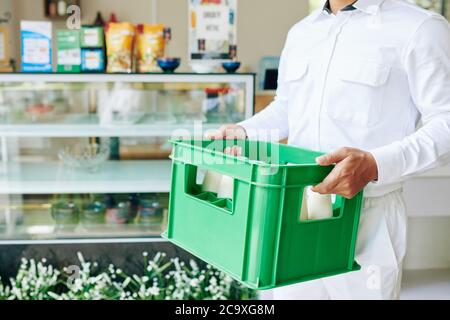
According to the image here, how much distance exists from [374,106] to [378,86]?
6 centimetres

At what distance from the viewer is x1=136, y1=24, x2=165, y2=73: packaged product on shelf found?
2.87m

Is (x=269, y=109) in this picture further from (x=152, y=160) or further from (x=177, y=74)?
(x=152, y=160)

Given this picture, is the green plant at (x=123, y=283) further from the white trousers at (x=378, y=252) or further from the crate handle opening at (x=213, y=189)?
the crate handle opening at (x=213, y=189)

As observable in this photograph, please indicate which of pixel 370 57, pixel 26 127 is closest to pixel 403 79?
pixel 370 57

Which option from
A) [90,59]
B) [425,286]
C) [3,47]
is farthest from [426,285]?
[3,47]

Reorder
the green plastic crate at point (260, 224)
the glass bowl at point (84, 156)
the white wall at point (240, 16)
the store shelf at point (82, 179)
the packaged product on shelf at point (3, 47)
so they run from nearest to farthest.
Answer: the green plastic crate at point (260, 224) < the store shelf at point (82, 179) < the glass bowl at point (84, 156) < the packaged product on shelf at point (3, 47) < the white wall at point (240, 16)

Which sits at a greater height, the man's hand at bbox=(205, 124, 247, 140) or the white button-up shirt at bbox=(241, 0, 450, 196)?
the white button-up shirt at bbox=(241, 0, 450, 196)

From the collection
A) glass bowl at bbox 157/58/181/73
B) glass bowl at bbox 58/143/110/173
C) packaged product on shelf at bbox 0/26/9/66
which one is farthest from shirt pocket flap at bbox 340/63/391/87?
packaged product on shelf at bbox 0/26/9/66

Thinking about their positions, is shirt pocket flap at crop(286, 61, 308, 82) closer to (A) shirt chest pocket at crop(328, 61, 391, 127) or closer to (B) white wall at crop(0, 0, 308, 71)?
(A) shirt chest pocket at crop(328, 61, 391, 127)

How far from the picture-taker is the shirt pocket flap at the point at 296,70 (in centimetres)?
169

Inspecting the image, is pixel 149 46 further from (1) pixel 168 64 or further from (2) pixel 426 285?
(2) pixel 426 285

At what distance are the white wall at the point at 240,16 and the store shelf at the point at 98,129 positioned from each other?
3.20m

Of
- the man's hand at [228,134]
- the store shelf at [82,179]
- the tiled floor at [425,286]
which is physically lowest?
the tiled floor at [425,286]

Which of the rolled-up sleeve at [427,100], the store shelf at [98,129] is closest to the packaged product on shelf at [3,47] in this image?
the store shelf at [98,129]
